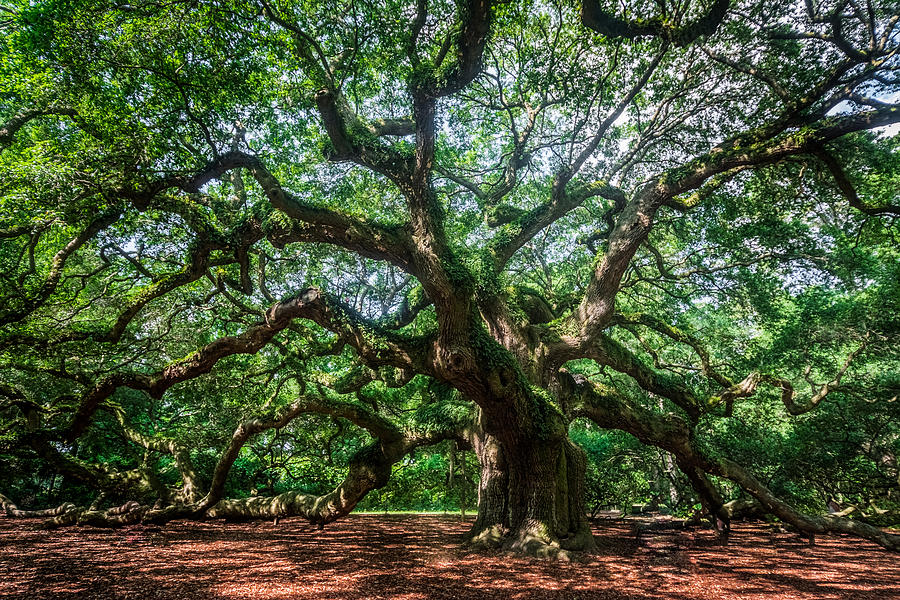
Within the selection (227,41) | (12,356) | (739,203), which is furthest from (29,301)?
(739,203)

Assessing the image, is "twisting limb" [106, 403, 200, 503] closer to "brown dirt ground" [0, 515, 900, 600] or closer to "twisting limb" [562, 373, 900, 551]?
"brown dirt ground" [0, 515, 900, 600]

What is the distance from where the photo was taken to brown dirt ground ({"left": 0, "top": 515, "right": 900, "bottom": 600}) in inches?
156

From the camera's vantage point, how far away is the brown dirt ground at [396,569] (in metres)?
3.97

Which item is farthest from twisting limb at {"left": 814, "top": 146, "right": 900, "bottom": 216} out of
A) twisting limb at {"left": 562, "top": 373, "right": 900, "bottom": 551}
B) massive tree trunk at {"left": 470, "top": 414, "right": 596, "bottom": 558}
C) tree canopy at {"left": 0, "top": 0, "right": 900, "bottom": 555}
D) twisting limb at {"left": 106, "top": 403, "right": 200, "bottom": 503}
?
twisting limb at {"left": 106, "top": 403, "right": 200, "bottom": 503}

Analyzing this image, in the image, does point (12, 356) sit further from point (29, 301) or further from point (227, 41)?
point (227, 41)

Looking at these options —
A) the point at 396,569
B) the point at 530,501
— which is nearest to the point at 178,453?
the point at 396,569

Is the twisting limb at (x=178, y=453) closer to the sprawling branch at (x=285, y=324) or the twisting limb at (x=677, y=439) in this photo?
the sprawling branch at (x=285, y=324)

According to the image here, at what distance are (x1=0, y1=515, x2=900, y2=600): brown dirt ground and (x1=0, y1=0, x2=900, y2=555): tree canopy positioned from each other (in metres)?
0.79

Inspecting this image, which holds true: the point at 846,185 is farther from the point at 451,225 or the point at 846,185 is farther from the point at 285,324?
the point at 285,324

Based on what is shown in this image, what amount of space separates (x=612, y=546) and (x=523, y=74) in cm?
834

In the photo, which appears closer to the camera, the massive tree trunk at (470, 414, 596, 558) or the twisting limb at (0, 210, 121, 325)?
the twisting limb at (0, 210, 121, 325)

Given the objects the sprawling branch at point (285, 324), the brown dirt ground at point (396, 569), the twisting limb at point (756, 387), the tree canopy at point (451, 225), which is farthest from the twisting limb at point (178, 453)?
the twisting limb at point (756, 387)

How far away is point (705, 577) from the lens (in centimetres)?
485

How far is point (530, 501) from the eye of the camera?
5.94 meters
